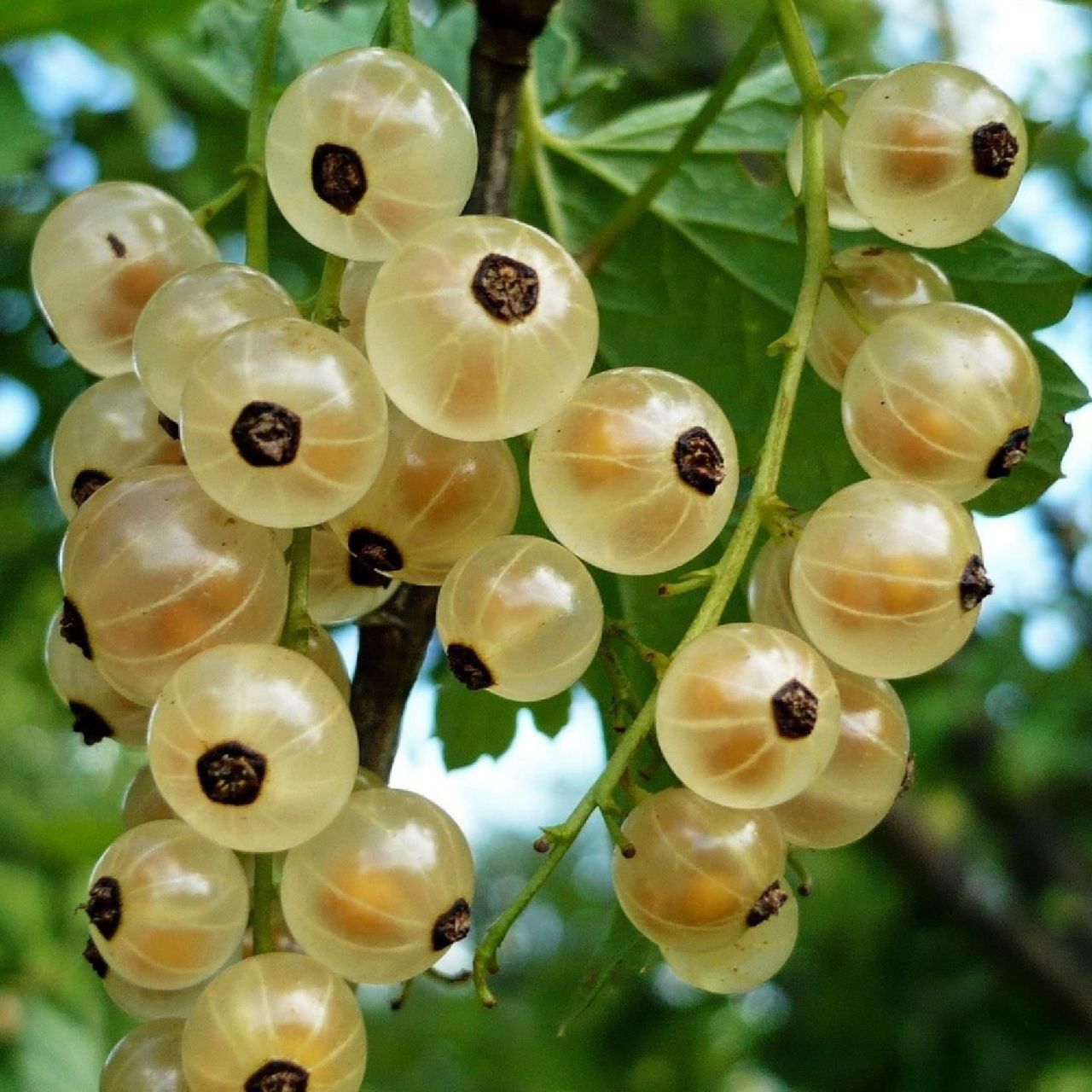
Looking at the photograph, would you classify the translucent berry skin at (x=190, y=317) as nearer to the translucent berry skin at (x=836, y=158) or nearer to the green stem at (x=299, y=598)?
the green stem at (x=299, y=598)

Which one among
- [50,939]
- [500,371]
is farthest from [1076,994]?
[500,371]

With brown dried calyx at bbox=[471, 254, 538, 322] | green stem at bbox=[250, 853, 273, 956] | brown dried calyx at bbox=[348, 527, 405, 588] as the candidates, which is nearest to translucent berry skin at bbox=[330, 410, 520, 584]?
brown dried calyx at bbox=[348, 527, 405, 588]

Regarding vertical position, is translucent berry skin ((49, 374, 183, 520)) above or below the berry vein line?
below

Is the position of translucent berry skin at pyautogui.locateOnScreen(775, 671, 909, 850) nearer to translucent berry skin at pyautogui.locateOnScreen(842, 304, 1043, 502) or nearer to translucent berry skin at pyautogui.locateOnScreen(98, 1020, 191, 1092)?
translucent berry skin at pyautogui.locateOnScreen(842, 304, 1043, 502)

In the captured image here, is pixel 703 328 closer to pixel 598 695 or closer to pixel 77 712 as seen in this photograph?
pixel 598 695

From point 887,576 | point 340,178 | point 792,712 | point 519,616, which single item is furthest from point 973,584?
point 340,178

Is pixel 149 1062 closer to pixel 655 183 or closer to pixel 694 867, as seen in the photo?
pixel 694 867
